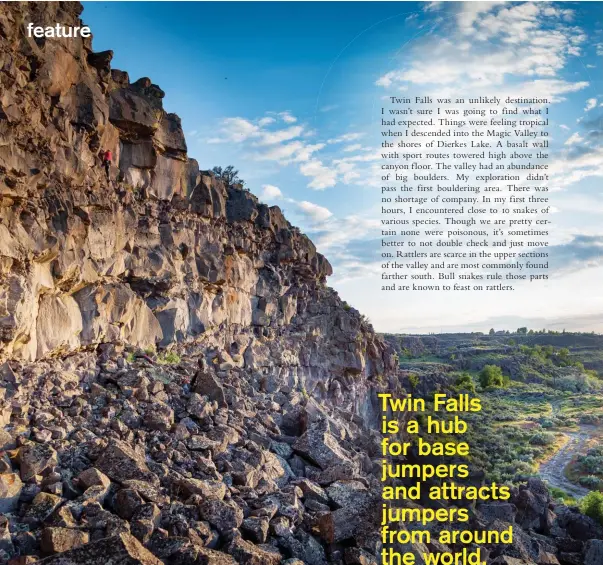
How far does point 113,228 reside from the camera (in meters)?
16.0

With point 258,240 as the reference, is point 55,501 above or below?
below

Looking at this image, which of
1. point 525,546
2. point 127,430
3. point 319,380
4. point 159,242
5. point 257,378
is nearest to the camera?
point 127,430

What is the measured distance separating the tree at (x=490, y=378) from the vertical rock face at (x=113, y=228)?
222ft

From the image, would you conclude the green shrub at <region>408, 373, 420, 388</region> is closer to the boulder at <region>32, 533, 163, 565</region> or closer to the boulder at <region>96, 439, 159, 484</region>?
the boulder at <region>96, 439, 159, 484</region>

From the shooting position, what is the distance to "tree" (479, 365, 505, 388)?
292 feet

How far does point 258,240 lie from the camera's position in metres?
28.0

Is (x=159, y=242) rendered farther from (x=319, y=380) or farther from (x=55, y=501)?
(x=319, y=380)

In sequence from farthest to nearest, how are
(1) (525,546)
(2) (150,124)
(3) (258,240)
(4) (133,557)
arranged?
1. (3) (258,240)
2. (2) (150,124)
3. (1) (525,546)
4. (4) (133,557)

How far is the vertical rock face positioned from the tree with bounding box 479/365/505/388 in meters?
A: 67.6

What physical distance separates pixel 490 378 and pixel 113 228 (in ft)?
276

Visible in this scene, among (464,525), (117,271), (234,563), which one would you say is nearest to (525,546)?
(464,525)

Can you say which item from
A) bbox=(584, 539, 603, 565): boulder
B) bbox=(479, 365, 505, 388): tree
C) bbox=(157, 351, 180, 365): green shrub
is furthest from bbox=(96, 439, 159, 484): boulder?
bbox=(479, 365, 505, 388): tree

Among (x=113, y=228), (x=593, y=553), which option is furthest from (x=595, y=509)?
(x=113, y=228)

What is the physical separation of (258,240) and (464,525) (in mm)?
16323
